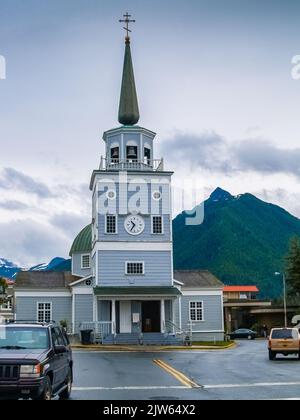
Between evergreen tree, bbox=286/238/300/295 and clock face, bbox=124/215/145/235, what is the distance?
2784 cm

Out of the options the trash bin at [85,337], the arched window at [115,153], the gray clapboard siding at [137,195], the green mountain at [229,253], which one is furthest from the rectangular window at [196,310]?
the green mountain at [229,253]

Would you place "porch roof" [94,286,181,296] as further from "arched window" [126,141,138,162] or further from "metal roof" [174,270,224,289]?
"arched window" [126,141,138,162]

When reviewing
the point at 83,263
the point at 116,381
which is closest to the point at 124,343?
the point at 83,263

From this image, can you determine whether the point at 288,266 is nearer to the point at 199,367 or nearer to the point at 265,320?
the point at 265,320

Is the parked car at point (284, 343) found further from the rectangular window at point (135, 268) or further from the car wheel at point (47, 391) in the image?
the rectangular window at point (135, 268)

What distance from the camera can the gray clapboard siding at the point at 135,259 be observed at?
154ft

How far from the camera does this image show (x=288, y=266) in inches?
2832

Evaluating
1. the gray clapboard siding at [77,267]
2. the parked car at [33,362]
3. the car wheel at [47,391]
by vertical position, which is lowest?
the car wheel at [47,391]

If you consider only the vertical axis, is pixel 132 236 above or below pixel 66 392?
above

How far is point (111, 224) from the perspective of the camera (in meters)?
47.6

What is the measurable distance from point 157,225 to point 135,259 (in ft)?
9.85

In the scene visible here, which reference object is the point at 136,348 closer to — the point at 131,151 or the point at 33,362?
the point at 131,151

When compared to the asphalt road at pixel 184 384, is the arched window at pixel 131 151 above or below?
above

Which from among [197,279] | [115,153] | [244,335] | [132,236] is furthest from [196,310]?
[244,335]
